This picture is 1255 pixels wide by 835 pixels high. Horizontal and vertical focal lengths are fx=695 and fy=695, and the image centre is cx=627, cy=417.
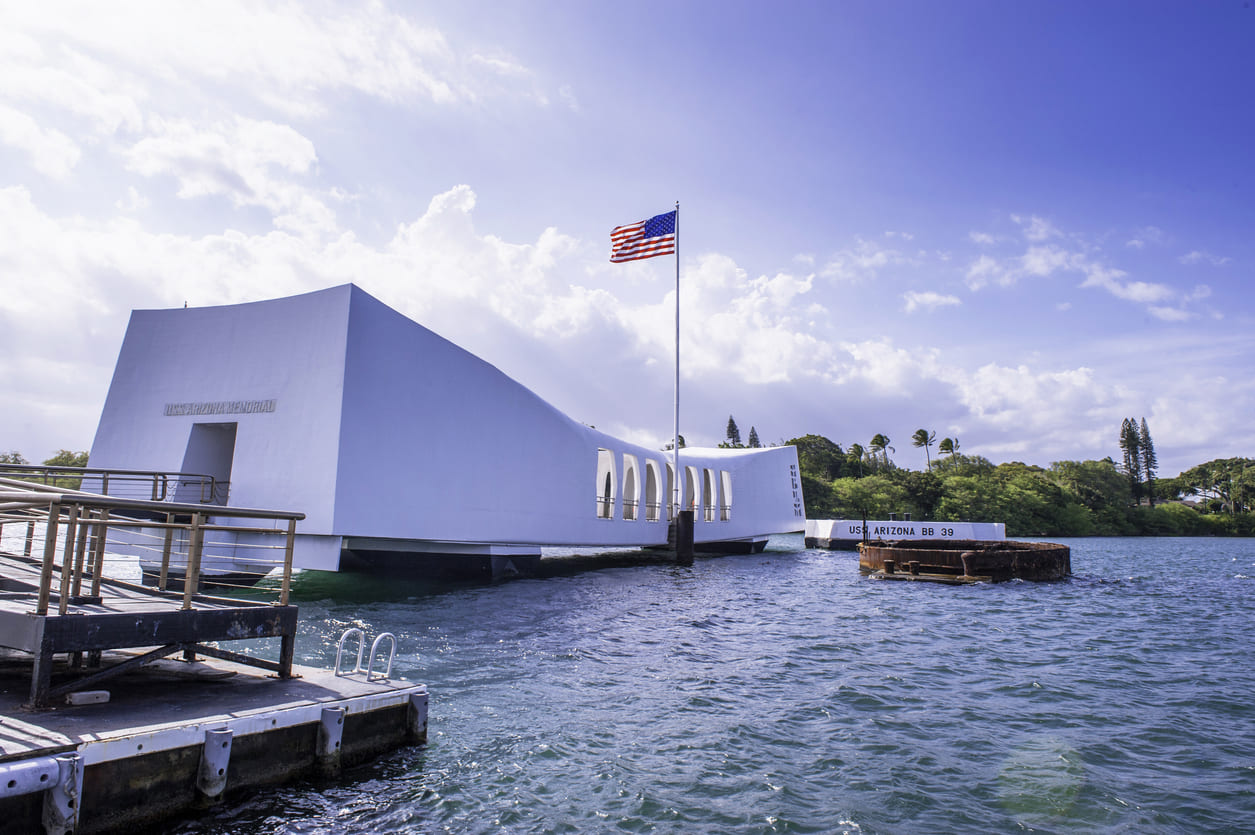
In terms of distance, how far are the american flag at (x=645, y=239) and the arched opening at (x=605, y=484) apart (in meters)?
6.84

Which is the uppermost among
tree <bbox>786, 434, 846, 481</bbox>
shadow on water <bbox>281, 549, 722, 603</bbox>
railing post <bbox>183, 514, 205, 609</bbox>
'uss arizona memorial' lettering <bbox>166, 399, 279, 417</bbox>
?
tree <bbox>786, 434, 846, 481</bbox>

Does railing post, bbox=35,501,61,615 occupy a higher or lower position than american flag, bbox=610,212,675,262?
lower

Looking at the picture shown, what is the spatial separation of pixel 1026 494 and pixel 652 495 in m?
52.1

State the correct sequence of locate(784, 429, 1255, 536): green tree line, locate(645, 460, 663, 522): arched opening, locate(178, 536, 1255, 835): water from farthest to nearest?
locate(784, 429, 1255, 536): green tree line, locate(645, 460, 663, 522): arched opening, locate(178, 536, 1255, 835): water

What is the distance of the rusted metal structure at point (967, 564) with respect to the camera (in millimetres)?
22078

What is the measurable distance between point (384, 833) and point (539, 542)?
14962mm

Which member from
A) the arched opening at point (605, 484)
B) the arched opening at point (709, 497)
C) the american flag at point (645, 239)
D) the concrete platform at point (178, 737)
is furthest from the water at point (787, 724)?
the arched opening at point (709, 497)

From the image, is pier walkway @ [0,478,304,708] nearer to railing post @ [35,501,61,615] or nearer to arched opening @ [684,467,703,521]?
railing post @ [35,501,61,615]

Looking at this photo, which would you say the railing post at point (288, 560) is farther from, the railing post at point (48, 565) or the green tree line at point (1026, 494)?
the green tree line at point (1026, 494)

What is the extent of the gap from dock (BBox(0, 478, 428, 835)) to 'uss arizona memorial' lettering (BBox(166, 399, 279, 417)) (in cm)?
840

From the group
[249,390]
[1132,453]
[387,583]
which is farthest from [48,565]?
[1132,453]

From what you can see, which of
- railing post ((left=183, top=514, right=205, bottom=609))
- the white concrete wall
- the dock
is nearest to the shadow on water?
the white concrete wall

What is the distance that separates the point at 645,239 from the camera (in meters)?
23.8

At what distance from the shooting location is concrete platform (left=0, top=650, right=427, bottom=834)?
3316 mm
